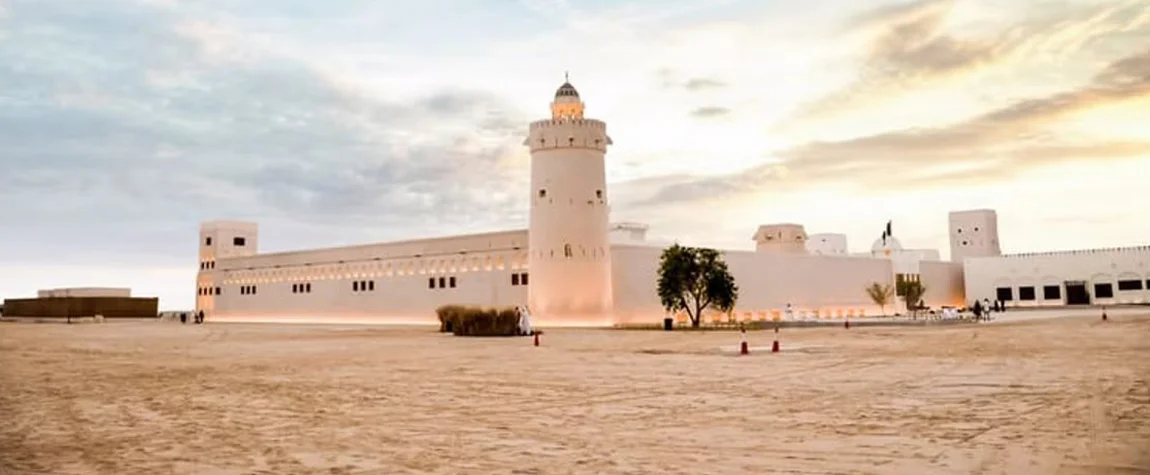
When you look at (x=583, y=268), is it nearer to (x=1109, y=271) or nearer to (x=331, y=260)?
(x=331, y=260)

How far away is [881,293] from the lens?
266 feet

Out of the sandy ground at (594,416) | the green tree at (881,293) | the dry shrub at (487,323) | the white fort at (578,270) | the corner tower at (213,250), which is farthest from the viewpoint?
the corner tower at (213,250)

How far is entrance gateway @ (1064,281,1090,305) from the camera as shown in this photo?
92.6 meters

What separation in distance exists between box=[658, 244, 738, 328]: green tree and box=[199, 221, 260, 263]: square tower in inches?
2390

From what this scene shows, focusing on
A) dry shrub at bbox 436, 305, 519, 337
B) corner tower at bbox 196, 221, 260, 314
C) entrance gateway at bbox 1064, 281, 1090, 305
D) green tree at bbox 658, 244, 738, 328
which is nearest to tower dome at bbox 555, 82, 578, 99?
green tree at bbox 658, 244, 738, 328

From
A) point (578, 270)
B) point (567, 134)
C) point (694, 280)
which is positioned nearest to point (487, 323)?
point (694, 280)

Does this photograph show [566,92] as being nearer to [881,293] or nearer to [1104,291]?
[881,293]

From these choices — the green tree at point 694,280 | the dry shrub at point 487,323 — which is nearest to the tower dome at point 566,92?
the green tree at point 694,280

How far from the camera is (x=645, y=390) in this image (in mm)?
14688

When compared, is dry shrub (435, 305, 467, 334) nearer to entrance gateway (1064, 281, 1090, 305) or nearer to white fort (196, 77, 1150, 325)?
white fort (196, 77, 1150, 325)

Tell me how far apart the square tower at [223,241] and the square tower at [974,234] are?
303 ft

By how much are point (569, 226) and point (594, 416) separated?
4688cm

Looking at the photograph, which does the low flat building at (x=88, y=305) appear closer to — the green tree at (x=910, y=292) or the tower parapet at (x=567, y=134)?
the tower parapet at (x=567, y=134)

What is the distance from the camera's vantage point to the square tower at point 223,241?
94938 millimetres
